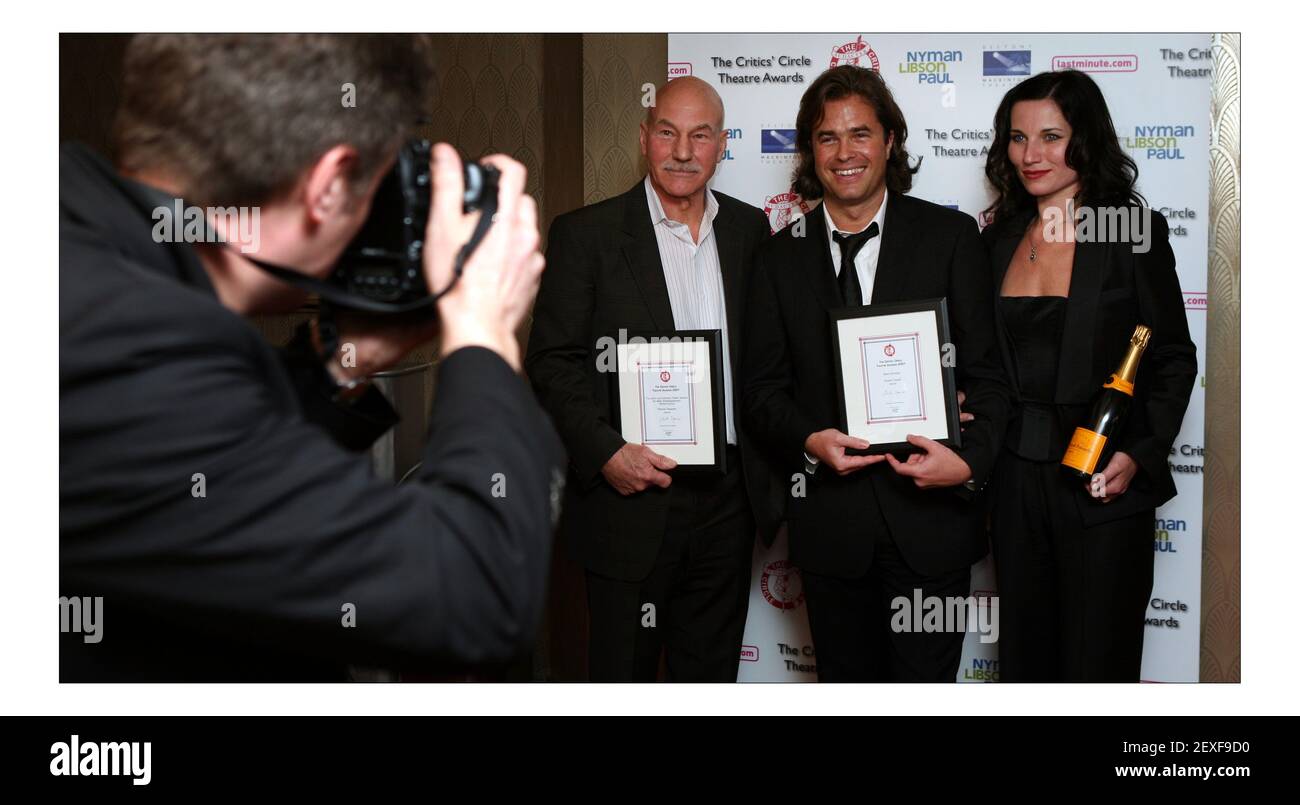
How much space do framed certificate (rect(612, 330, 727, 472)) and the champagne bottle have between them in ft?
2.77

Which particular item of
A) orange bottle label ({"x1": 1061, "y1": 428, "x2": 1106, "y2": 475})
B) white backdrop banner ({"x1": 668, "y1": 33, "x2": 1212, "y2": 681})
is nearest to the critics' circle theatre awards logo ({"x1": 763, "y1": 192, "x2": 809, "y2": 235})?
white backdrop banner ({"x1": 668, "y1": 33, "x2": 1212, "y2": 681})

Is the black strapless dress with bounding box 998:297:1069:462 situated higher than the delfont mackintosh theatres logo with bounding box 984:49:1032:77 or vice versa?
the delfont mackintosh theatres logo with bounding box 984:49:1032:77

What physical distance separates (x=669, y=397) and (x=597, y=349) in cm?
24

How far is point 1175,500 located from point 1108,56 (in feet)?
4.26

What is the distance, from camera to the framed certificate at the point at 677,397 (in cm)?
255

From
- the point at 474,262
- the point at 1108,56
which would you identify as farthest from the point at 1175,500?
the point at 474,262

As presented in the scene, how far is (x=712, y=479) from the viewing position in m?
2.66

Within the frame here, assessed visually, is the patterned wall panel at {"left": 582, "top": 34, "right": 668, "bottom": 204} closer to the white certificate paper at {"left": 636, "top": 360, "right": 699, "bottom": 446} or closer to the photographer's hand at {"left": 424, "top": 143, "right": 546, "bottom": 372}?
the white certificate paper at {"left": 636, "top": 360, "right": 699, "bottom": 446}

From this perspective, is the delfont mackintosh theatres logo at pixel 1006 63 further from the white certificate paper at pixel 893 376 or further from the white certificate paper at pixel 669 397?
the white certificate paper at pixel 669 397

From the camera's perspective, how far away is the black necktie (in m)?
2.56

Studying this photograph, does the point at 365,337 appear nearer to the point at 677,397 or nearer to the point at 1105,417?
the point at 677,397

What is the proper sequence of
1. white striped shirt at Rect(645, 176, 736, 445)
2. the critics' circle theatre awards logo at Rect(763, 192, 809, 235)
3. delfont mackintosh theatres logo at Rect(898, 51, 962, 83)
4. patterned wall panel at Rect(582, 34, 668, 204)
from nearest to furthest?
white striped shirt at Rect(645, 176, 736, 445)
delfont mackintosh theatres logo at Rect(898, 51, 962, 83)
the critics' circle theatre awards logo at Rect(763, 192, 809, 235)
patterned wall panel at Rect(582, 34, 668, 204)

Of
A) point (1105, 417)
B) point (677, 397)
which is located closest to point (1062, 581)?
point (1105, 417)
